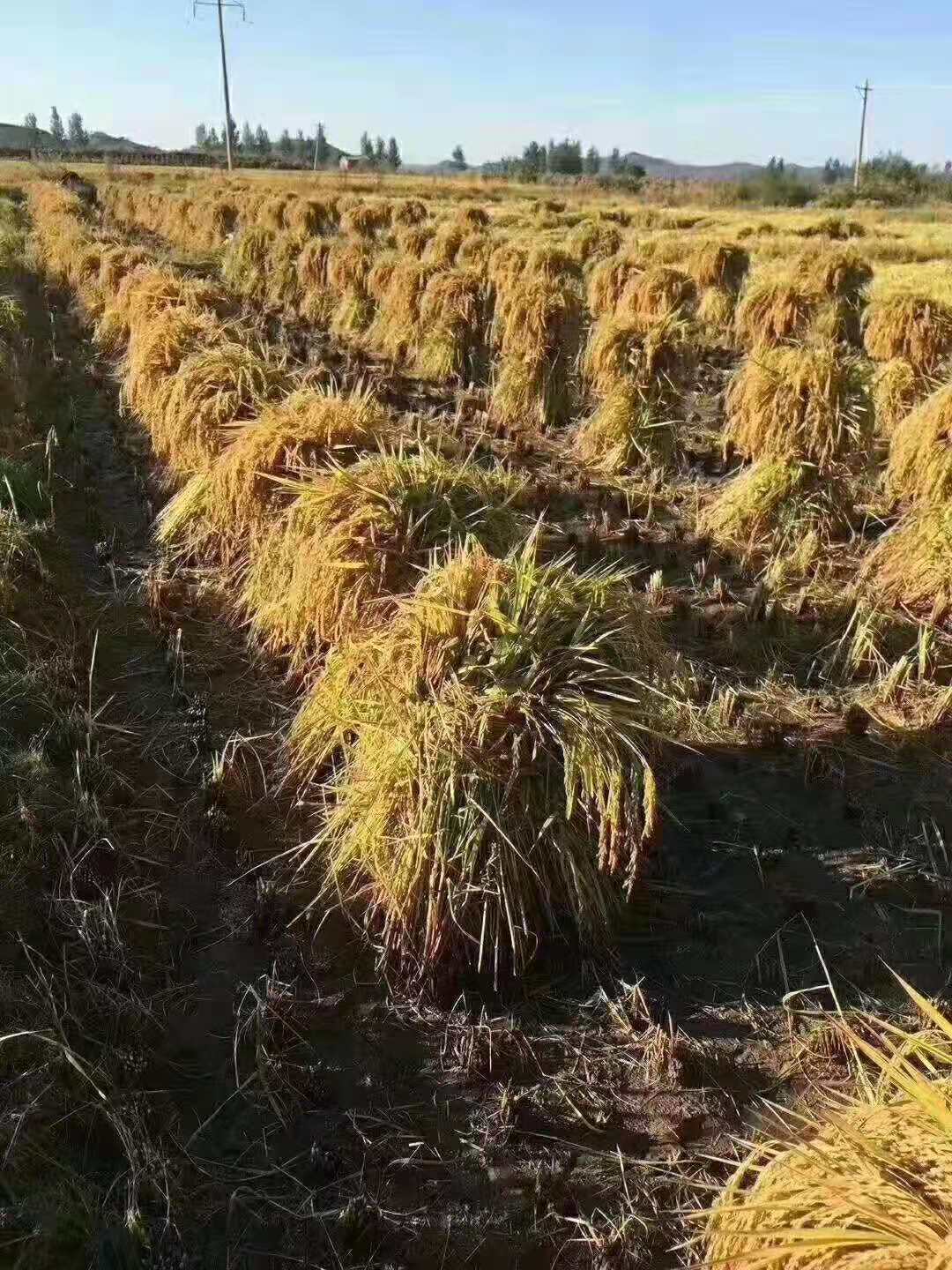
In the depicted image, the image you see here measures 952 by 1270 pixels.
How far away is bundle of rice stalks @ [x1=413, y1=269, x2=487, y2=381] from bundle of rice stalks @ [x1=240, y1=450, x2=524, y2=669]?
5562 mm

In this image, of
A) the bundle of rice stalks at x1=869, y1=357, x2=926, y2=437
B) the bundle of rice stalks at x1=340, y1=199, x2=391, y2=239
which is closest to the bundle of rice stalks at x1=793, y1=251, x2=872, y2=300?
the bundle of rice stalks at x1=869, y1=357, x2=926, y2=437

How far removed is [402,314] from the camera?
11.1 m

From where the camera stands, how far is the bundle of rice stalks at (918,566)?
528cm

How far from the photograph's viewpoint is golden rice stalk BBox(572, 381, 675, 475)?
7.75m

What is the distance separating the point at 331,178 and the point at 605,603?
1671 inches

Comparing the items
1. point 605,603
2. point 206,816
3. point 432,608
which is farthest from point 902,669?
point 206,816

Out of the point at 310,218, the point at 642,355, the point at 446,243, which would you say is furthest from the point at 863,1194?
the point at 310,218

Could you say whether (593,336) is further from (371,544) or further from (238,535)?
(371,544)

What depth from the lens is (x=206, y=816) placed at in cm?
371

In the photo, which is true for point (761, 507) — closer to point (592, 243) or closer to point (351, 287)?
point (351, 287)

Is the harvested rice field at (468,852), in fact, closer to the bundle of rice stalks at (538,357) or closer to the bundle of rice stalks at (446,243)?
the bundle of rice stalks at (538,357)

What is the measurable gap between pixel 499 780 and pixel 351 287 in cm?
1106

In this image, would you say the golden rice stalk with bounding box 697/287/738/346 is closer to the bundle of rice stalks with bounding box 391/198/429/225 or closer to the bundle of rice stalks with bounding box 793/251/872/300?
the bundle of rice stalks with bounding box 793/251/872/300

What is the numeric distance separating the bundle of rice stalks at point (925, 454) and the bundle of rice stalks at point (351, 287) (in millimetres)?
Answer: 7633
